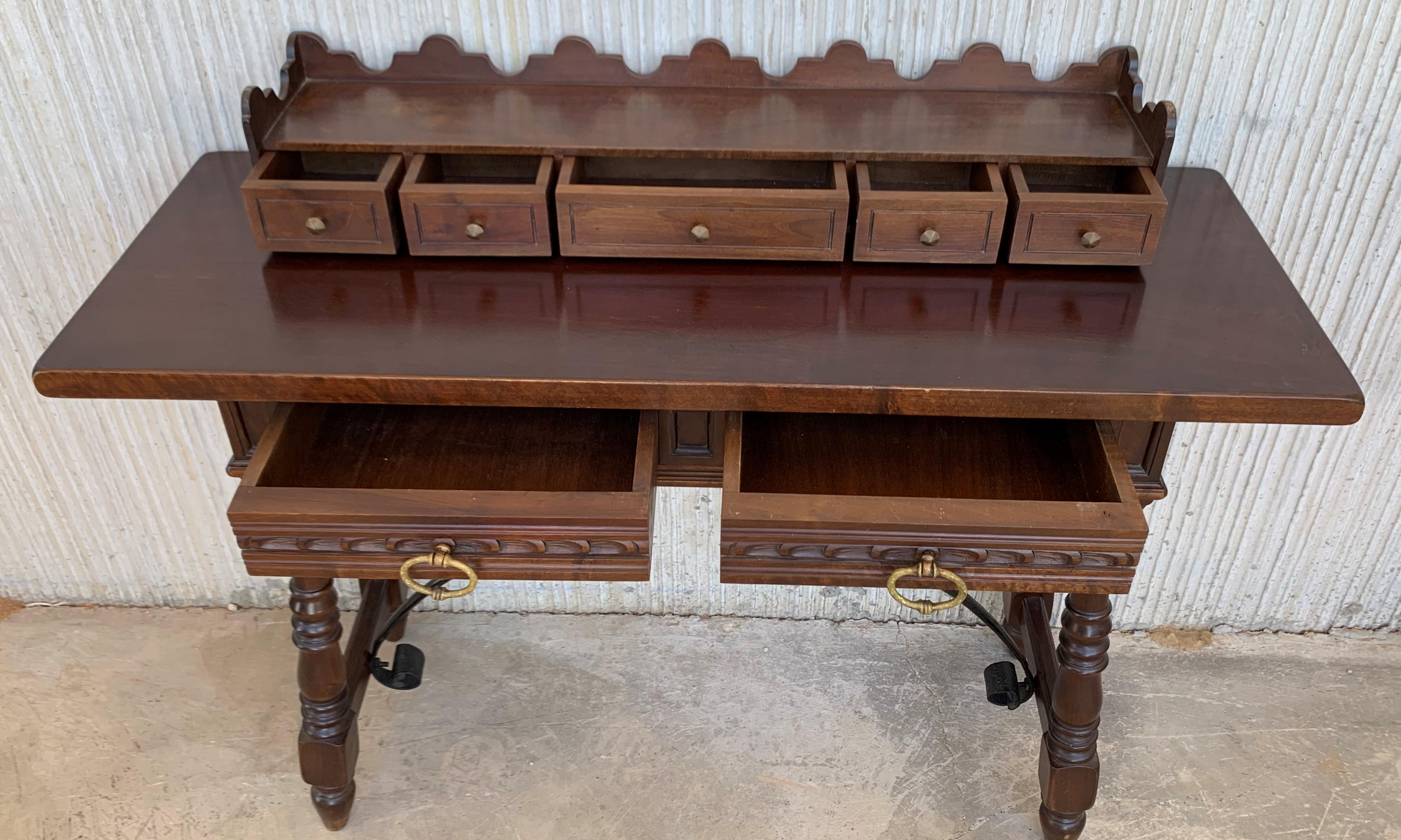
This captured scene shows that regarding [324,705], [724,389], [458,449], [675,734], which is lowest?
[675,734]

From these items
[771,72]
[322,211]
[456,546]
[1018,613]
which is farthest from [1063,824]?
[322,211]

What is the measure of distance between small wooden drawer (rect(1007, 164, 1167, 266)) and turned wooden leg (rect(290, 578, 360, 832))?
2.89 ft

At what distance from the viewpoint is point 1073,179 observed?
125 centimetres

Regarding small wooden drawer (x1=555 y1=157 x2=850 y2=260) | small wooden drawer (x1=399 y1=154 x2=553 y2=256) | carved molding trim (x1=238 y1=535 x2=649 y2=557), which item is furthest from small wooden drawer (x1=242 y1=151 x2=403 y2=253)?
carved molding trim (x1=238 y1=535 x2=649 y2=557)

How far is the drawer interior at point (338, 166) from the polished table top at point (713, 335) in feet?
0.39

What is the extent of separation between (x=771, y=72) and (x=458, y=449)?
610 mm

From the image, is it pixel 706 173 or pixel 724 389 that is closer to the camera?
pixel 724 389

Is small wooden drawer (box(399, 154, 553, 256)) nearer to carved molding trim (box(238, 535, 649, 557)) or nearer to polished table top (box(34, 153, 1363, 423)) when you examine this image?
polished table top (box(34, 153, 1363, 423))

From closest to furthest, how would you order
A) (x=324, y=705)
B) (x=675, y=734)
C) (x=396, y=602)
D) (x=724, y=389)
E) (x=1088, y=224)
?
(x=724, y=389)
(x=1088, y=224)
(x=324, y=705)
(x=675, y=734)
(x=396, y=602)

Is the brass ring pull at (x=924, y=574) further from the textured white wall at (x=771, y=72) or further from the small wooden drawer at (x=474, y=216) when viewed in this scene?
the textured white wall at (x=771, y=72)

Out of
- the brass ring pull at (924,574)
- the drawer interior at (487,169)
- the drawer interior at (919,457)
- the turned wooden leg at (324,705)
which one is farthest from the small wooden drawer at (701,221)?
the turned wooden leg at (324,705)

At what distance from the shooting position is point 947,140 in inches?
46.6

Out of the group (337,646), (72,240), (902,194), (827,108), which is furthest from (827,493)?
(72,240)

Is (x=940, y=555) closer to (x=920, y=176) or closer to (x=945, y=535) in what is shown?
(x=945, y=535)
